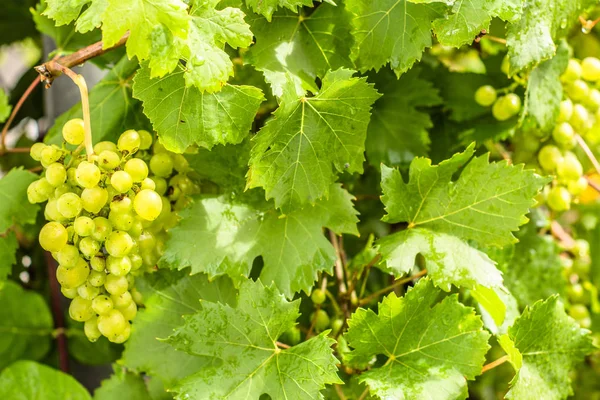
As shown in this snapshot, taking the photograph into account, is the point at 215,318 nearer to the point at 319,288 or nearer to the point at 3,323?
the point at 319,288

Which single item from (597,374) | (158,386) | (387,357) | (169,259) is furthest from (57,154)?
(597,374)

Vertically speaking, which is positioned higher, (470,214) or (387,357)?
(470,214)

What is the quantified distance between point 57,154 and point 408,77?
1.70ft

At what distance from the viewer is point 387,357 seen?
79 centimetres

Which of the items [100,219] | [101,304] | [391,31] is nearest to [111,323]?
[101,304]

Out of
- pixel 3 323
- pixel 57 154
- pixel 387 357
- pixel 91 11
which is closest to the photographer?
pixel 91 11

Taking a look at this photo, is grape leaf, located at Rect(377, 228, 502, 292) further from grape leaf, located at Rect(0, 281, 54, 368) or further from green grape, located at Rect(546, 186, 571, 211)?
grape leaf, located at Rect(0, 281, 54, 368)

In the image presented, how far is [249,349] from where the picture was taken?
713 millimetres

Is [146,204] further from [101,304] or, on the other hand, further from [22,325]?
[22,325]

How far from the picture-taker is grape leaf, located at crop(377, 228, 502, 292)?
0.69m

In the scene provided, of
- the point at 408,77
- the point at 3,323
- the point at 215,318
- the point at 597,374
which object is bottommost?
the point at 597,374

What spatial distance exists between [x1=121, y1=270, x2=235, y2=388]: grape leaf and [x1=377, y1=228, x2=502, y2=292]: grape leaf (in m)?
0.24

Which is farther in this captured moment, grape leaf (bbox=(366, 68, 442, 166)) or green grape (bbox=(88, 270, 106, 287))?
grape leaf (bbox=(366, 68, 442, 166))

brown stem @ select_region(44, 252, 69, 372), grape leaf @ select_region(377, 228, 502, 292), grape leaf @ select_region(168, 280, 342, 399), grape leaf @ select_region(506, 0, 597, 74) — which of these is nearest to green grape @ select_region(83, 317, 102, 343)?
grape leaf @ select_region(168, 280, 342, 399)
